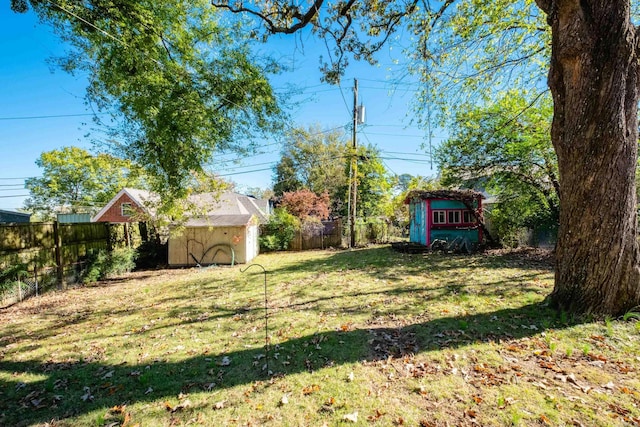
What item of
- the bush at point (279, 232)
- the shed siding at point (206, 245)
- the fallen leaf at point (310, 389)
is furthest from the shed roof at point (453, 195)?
the fallen leaf at point (310, 389)

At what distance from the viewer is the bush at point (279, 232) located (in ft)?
59.7

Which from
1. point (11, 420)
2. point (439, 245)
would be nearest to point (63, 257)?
point (11, 420)

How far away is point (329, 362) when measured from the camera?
3598mm

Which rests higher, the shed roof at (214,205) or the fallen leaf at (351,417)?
the shed roof at (214,205)

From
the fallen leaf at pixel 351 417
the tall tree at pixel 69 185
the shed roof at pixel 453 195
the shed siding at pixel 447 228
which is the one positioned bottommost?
the fallen leaf at pixel 351 417

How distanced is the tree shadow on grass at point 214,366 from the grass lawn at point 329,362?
0.02 meters

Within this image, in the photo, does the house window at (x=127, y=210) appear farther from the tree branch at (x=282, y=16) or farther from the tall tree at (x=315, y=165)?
the tall tree at (x=315, y=165)

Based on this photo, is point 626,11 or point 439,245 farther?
point 439,245

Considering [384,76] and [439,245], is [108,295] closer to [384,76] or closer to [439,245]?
[384,76]

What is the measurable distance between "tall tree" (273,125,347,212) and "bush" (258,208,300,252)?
10.5 m

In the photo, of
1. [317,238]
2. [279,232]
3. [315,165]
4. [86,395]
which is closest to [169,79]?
[86,395]

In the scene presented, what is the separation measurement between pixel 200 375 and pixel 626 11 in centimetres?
749

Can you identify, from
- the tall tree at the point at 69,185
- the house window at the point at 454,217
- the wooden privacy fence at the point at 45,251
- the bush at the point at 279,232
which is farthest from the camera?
the tall tree at the point at 69,185

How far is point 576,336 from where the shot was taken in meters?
3.87
